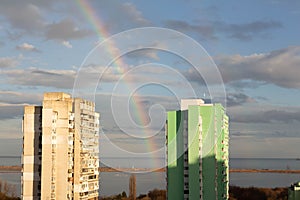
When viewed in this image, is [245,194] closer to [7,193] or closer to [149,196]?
[149,196]

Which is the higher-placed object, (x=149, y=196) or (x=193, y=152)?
(x=193, y=152)

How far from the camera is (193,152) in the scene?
13.1 metres

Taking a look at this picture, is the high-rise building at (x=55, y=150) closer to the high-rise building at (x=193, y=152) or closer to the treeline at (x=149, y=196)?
the high-rise building at (x=193, y=152)

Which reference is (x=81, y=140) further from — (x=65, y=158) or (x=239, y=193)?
(x=239, y=193)

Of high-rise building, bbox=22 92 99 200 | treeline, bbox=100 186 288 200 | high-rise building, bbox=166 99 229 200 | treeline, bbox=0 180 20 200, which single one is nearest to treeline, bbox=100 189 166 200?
treeline, bbox=100 186 288 200

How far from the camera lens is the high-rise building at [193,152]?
510 inches

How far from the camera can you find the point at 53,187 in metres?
11.0

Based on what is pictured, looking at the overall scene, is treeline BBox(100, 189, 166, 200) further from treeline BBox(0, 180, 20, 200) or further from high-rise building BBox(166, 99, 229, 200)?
high-rise building BBox(166, 99, 229, 200)

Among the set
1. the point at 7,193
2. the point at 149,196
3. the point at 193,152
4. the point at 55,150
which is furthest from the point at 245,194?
the point at 55,150

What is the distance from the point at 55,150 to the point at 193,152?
3.74 meters

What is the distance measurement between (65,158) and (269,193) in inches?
618

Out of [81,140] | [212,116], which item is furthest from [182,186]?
[81,140]

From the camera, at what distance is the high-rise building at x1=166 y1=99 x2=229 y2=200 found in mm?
12953

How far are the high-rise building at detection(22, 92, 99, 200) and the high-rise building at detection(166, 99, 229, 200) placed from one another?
255 centimetres
